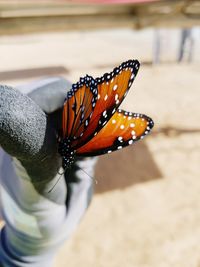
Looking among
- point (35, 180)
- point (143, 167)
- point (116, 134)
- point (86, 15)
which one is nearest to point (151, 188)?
point (143, 167)

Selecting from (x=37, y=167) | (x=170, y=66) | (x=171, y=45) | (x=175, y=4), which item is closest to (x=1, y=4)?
(x=175, y=4)

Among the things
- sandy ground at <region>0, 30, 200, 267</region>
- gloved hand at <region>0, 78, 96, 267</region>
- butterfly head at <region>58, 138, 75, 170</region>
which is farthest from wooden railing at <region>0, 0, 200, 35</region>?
butterfly head at <region>58, 138, 75, 170</region>

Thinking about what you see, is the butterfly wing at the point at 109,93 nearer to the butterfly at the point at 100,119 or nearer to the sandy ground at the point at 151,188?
the butterfly at the point at 100,119

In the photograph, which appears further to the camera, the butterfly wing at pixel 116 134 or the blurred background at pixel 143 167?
the blurred background at pixel 143 167

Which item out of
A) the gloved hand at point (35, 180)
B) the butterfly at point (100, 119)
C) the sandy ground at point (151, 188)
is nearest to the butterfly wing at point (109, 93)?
the butterfly at point (100, 119)

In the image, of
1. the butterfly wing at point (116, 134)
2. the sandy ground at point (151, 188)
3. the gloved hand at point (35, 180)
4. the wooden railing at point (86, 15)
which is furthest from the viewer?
the wooden railing at point (86, 15)

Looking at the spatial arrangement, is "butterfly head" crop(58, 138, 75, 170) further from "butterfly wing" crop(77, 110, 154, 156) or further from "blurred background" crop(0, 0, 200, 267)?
"blurred background" crop(0, 0, 200, 267)

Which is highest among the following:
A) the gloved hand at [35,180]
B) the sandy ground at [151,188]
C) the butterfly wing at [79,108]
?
the butterfly wing at [79,108]
